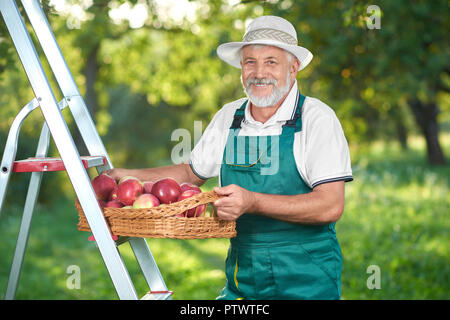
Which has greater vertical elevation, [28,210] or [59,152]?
[59,152]

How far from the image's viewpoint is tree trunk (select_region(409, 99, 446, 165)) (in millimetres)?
16500

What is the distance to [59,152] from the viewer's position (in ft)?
7.07

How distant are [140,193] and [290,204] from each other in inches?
26.7

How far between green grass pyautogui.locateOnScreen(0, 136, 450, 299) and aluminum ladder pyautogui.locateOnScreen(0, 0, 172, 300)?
11.4 ft

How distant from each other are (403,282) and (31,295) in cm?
430

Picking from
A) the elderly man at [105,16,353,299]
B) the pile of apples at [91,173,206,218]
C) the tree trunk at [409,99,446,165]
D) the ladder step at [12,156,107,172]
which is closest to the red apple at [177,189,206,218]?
the pile of apples at [91,173,206,218]

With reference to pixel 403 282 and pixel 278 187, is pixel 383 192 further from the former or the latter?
pixel 278 187

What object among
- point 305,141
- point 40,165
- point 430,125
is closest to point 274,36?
point 305,141

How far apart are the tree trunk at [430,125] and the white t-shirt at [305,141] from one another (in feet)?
47.5

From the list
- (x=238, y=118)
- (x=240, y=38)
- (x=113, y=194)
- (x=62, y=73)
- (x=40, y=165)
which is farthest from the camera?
(x=240, y=38)

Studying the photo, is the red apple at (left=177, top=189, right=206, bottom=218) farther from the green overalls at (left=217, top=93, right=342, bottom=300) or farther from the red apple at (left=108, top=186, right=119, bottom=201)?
the green overalls at (left=217, top=93, right=342, bottom=300)

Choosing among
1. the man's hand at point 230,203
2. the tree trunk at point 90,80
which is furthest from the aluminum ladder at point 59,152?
the tree trunk at point 90,80

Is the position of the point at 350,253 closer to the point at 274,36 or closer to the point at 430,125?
the point at 274,36
